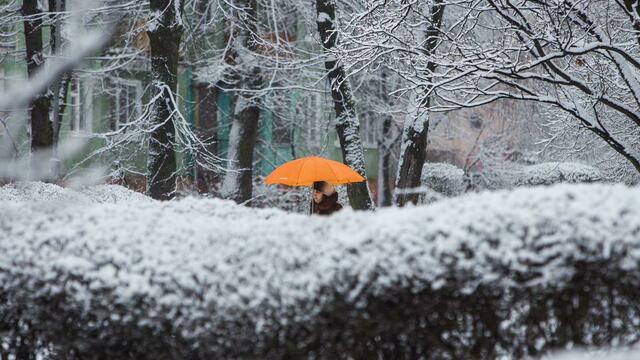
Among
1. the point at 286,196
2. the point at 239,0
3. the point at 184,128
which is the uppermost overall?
the point at 239,0

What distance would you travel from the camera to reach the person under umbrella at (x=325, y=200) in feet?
30.5

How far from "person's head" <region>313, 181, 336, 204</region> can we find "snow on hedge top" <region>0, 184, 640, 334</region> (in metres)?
4.03

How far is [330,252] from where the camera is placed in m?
4.75

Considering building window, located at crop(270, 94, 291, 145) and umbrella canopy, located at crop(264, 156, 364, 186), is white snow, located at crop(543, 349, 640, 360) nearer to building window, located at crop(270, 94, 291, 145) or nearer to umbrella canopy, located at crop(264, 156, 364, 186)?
umbrella canopy, located at crop(264, 156, 364, 186)

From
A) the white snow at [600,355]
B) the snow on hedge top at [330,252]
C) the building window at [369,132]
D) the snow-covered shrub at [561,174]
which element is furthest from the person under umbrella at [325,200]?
the building window at [369,132]

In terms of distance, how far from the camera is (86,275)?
5.09 metres

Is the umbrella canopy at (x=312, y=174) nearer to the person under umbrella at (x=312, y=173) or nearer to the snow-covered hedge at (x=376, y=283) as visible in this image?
the person under umbrella at (x=312, y=173)

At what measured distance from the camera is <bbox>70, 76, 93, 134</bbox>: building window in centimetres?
2180

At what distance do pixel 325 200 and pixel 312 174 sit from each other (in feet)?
5.17

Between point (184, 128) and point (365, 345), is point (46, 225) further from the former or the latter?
point (184, 128)

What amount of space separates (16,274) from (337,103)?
10.1 meters

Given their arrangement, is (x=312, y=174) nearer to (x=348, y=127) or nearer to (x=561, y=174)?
(x=348, y=127)

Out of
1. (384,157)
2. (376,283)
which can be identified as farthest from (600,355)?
(384,157)

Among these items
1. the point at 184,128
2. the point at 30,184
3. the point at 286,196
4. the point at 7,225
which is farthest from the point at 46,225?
the point at 286,196
